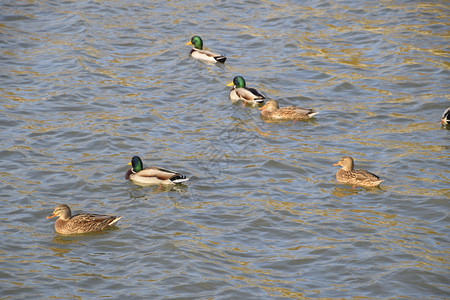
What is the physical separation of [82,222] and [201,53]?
8959 millimetres

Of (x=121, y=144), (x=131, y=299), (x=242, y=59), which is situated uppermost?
(x=242, y=59)

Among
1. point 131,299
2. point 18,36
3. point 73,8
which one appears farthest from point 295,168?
point 73,8

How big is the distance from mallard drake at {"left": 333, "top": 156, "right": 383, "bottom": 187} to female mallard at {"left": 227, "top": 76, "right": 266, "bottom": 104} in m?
4.14

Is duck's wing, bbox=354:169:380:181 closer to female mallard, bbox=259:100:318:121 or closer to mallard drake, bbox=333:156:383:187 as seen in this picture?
mallard drake, bbox=333:156:383:187

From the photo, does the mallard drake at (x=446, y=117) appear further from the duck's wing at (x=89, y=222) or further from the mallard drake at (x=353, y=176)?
the duck's wing at (x=89, y=222)

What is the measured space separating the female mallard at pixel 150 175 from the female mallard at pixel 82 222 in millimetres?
1600

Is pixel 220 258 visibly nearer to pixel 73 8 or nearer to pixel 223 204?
pixel 223 204

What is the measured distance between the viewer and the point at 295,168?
40.8ft

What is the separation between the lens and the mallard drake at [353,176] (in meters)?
11.4

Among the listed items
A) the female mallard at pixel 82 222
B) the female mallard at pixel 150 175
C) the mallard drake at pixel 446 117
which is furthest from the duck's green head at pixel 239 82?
the female mallard at pixel 82 222

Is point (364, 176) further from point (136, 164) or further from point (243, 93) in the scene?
point (243, 93)

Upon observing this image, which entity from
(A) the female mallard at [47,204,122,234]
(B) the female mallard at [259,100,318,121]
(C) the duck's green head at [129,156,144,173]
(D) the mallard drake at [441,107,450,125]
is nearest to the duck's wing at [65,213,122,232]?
(A) the female mallard at [47,204,122,234]

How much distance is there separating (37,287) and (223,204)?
3.48 meters

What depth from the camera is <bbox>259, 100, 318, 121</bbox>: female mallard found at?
14.3 meters
